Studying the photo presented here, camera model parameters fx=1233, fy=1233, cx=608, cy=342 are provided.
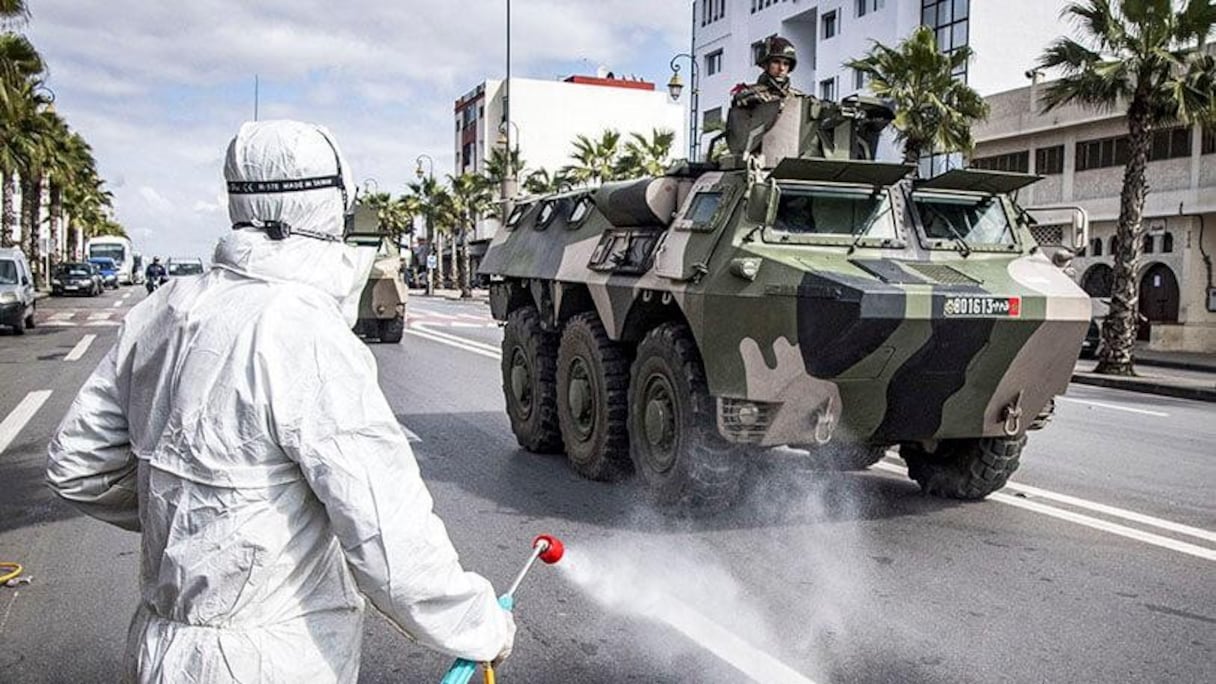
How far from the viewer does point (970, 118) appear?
2322cm

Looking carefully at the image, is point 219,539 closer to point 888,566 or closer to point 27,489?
point 888,566

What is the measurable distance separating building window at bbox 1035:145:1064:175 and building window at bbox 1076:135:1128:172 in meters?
0.60

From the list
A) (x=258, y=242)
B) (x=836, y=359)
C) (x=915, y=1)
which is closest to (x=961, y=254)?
(x=836, y=359)

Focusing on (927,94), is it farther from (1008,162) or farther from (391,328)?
(1008,162)

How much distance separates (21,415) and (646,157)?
35649 millimetres

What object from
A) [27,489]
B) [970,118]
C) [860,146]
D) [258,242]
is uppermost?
[970,118]

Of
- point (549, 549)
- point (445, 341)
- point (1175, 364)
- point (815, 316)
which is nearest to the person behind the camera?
point (549, 549)

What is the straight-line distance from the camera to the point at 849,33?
4319cm

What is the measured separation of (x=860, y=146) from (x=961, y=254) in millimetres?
1846

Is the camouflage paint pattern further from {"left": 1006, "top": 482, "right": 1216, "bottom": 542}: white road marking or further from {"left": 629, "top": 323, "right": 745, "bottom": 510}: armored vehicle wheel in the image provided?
{"left": 1006, "top": 482, "right": 1216, "bottom": 542}: white road marking

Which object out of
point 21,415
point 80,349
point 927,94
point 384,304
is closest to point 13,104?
point 80,349

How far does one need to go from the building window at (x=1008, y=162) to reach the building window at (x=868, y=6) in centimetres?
951

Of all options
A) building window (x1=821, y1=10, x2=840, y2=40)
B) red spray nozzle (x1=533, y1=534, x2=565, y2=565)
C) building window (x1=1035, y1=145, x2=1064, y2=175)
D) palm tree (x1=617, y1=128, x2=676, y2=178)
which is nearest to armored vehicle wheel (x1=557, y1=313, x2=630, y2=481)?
red spray nozzle (x1=533, y1=534, x2=565, y2=565)

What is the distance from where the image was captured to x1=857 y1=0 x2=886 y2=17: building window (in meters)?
41.5
